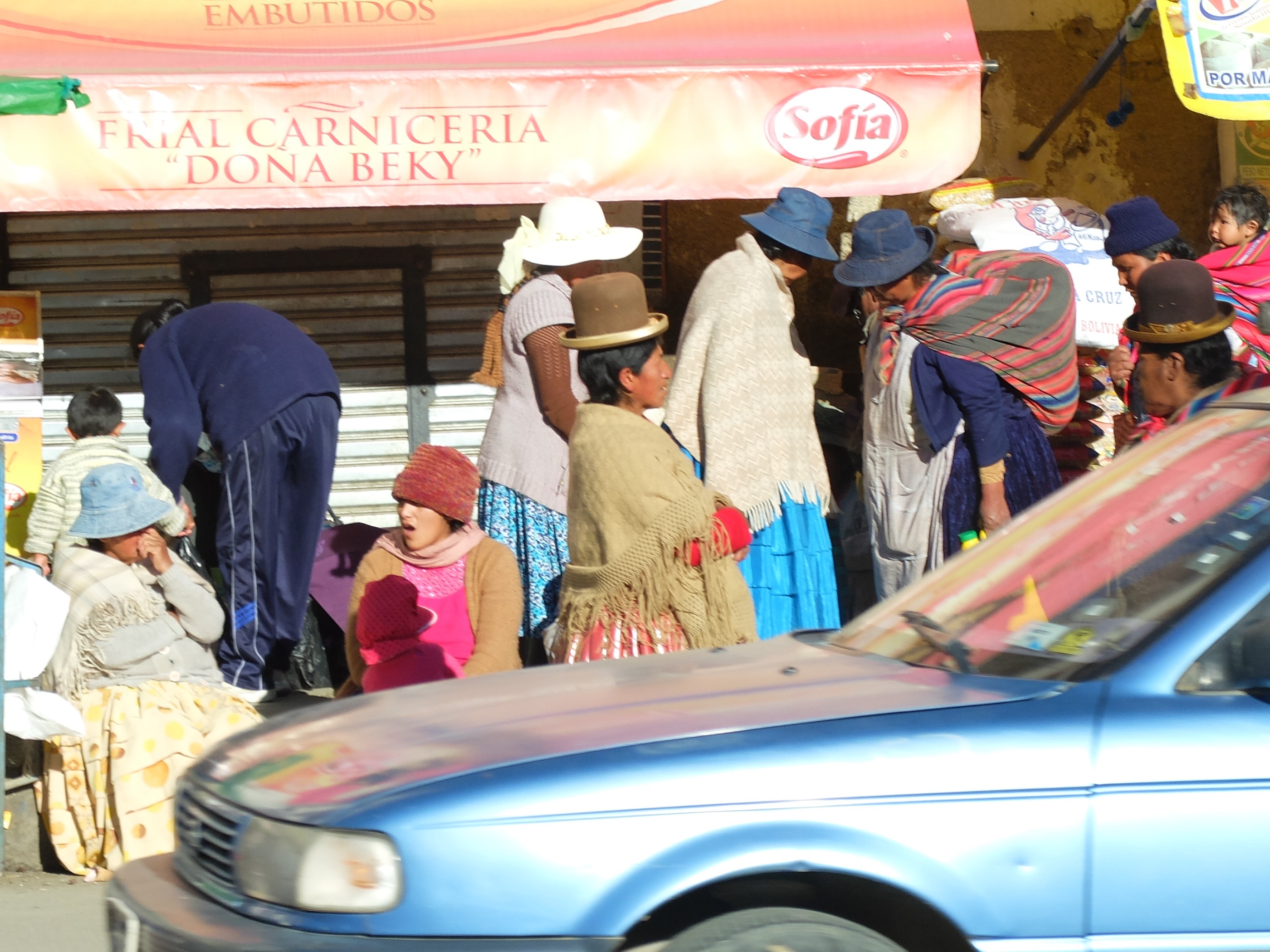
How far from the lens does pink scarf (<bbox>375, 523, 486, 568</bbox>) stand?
458 centimetres

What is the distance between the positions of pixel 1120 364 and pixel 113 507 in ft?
13.2

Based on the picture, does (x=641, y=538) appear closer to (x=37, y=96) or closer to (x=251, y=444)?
(x=251, y=444)

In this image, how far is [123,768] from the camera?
4.71 metres

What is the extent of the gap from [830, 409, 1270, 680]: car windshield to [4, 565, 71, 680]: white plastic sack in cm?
278

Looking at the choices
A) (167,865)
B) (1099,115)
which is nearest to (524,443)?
(167,865)

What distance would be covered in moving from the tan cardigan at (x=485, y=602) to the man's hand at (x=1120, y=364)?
283 centimetres

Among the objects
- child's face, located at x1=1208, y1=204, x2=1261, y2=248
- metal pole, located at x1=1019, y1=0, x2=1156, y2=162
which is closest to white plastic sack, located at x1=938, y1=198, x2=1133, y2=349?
child's face, located at x1=1208, y1=204, x2=1261, y2=248

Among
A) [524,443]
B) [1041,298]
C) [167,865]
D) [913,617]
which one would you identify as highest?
[1041,298]

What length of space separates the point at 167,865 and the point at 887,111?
166 inches

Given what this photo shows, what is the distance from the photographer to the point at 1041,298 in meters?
5.22

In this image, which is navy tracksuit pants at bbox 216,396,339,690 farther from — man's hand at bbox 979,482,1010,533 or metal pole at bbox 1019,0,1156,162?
metal pole at bbox 1019,0,1156,162

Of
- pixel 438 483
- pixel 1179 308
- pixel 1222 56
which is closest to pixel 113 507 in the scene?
pixel 438 483

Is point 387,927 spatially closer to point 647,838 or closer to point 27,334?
point 647,838

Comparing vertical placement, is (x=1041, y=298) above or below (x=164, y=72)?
below
